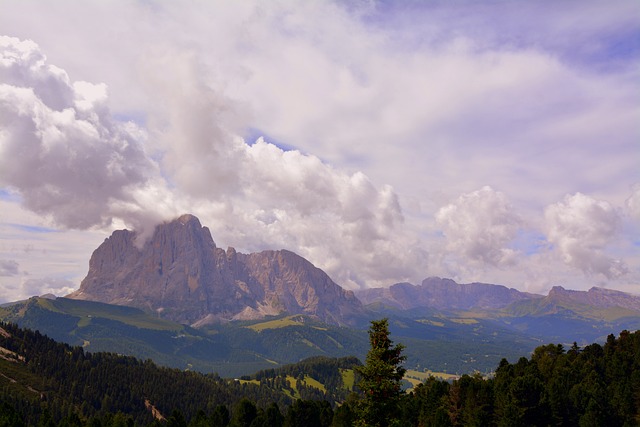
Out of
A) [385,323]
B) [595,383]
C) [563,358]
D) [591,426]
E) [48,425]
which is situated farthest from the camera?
[563,358]

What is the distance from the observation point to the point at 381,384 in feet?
165

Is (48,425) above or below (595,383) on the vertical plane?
below

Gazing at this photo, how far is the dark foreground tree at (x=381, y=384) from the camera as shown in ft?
167

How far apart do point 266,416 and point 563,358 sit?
89.2 metres

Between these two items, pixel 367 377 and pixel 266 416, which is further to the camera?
pixel 266 416

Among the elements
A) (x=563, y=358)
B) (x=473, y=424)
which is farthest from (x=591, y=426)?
(x=563, y=358)

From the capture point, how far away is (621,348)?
134 metres

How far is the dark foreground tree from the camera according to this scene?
50.8 metres

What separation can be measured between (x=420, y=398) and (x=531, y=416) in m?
35.0

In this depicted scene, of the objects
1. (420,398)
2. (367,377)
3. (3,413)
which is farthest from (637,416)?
(3,413)

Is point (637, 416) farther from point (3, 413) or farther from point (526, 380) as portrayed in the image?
point (3, 413)

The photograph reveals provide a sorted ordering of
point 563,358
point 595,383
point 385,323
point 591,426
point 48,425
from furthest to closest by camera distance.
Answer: point 563,358
point 48,425
point 595,383
point 591,426
point 385,323

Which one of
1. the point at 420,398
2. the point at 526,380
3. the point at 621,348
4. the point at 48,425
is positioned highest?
the point at 621,348

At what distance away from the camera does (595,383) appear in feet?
364
